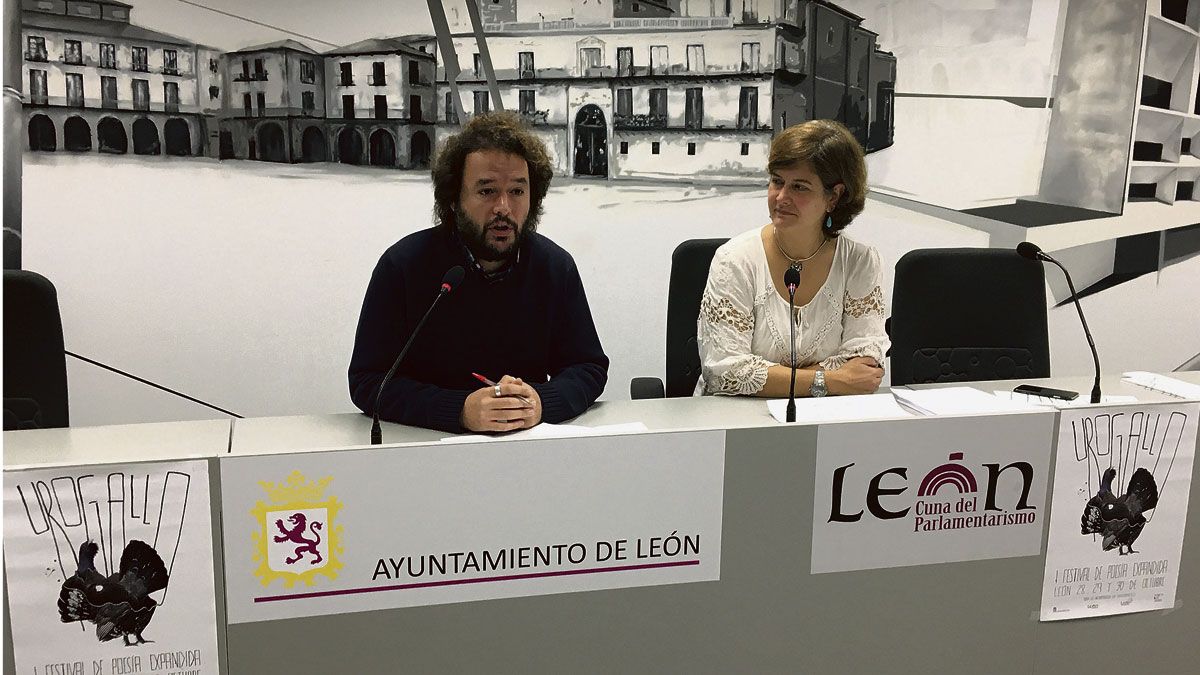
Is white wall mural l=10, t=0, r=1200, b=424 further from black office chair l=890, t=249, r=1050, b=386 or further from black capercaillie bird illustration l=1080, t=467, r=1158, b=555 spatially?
black capercaillie bird illustration l=1080, t=467, r=1158, b=555

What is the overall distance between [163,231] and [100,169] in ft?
0.97

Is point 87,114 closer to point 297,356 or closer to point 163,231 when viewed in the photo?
point 163,231

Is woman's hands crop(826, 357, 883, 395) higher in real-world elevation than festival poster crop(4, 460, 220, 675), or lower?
higher

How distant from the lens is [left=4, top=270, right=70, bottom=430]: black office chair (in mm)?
1956

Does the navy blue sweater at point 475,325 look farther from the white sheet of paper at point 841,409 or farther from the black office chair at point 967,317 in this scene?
the black office chair at point 967,317

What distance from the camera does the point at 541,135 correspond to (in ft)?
10.8


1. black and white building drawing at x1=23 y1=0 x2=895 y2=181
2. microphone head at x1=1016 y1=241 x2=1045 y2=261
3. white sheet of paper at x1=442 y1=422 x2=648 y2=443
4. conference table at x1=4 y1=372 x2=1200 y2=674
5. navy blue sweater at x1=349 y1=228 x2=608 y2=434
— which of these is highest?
black and white building drawing at x1=23 y1=0 x2=895 y2=181

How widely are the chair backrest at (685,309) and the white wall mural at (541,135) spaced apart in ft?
3.27

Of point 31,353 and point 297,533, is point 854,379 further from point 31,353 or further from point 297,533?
point 31,353

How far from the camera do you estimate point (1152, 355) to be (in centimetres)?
391

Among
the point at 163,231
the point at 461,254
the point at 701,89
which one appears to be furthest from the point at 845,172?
the point at 163,231

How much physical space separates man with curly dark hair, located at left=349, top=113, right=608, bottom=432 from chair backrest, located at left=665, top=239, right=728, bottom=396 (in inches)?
20.4

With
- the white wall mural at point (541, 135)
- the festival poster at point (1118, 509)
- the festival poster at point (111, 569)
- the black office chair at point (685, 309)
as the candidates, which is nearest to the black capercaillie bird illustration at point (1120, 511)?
the festival poster at point (1118, 509)

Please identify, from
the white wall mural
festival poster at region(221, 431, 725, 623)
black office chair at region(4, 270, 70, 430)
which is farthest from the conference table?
the white wall mural
